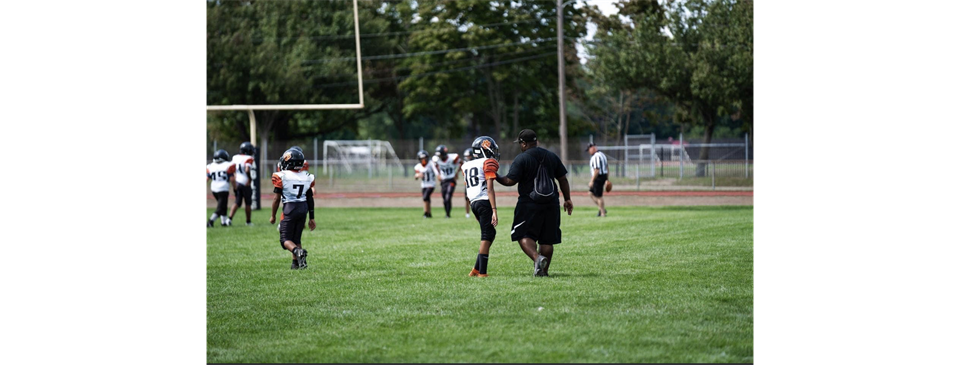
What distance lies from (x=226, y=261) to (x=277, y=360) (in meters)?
7.22

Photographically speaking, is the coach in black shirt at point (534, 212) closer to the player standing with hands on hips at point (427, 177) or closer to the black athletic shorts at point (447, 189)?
the black athletic shorts at point (447, 189)

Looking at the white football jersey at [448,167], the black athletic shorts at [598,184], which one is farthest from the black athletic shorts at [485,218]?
the white football jersey at [448,167]

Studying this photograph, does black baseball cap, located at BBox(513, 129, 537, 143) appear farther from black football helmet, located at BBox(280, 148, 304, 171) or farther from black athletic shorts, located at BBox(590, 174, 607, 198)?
black athletic shorts, located at BBox(590, 174, 607, 198)

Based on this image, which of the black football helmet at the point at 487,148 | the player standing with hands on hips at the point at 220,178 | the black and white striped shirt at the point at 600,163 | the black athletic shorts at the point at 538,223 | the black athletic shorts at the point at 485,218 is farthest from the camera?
the black and white striped shirt at the point at 600,163

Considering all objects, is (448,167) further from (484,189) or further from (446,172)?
(484,189)

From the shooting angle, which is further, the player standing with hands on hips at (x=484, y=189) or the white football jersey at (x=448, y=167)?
the white football jersey at (x=448, y=167)

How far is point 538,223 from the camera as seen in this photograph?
1094 cm

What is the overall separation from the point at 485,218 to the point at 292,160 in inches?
109

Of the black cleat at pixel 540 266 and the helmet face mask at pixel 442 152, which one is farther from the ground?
the helmet face mask at pixel 442 152

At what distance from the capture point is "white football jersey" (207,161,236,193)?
20.9 m

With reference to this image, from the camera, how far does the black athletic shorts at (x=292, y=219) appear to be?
12.6 metres

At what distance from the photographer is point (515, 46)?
52.8 metres

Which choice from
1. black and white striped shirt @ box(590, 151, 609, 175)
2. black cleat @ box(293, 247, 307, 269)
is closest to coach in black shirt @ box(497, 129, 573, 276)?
black cleat @ box(293, 247, 307, 269)
